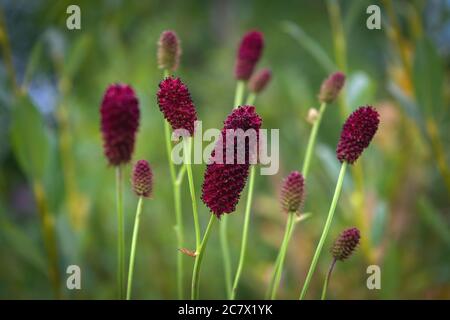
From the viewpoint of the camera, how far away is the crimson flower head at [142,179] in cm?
48

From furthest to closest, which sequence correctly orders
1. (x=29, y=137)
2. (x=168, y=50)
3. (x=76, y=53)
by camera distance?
1. (x=76, y=53)
2. (x=29, y=137)
3. (x=168, y=50)

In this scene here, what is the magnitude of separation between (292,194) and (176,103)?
0.13m

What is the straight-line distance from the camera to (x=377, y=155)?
40.5 inches

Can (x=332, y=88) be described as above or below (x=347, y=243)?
above

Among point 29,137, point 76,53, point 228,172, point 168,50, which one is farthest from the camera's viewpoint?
point 76,53

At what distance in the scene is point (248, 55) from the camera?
59 cm

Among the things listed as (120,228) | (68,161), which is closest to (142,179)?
(120,228)

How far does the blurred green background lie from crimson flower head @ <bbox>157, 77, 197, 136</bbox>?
355mm

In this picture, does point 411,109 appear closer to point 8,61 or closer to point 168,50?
point 168,50

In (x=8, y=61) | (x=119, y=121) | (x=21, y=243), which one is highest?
(x=8, y=61)

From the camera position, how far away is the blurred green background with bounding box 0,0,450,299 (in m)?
0.79

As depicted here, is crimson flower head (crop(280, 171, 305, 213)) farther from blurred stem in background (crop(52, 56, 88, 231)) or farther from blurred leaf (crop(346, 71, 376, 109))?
blurred stem in background (crop(52, 56, 88, 231))

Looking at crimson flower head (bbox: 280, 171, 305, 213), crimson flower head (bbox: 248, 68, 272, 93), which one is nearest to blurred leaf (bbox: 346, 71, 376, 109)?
crimson flower head (bbox: 248, 68, 272, 93)
